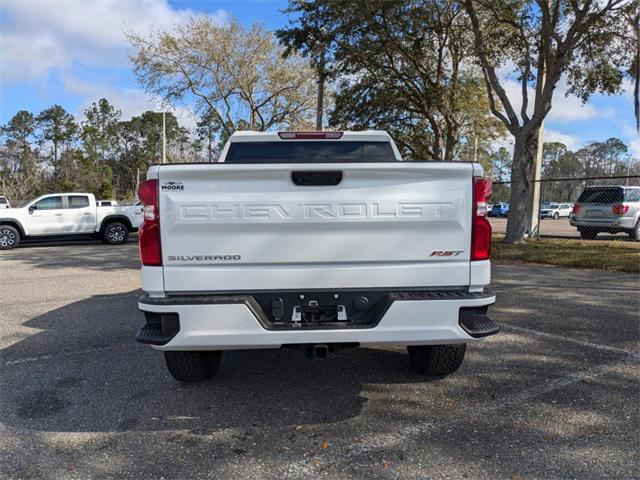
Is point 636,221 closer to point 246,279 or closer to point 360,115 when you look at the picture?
point 360,115

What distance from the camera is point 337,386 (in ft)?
13.2

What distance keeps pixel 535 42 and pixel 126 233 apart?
13.8 meters

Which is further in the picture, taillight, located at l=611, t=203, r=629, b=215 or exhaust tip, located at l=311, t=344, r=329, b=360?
taillight, located at l=611, t=203, r=629, b=215

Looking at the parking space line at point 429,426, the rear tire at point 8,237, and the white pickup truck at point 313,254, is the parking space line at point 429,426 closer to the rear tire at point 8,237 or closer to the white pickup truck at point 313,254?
the white pickup truck at point 313,254

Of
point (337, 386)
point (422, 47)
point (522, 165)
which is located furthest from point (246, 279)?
point (422, 47)

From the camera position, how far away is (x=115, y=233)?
16734 millimetres

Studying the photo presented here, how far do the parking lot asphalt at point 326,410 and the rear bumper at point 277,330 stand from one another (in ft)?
2.01

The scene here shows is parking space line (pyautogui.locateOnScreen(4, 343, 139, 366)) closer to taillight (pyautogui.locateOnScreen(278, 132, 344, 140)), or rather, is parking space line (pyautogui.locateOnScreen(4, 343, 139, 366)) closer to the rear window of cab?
the rear window of cab

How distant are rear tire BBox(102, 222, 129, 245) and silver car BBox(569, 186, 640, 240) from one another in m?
15.2

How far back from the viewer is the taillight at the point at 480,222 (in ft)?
10.5

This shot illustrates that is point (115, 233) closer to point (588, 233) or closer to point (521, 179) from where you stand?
point (521, 179)

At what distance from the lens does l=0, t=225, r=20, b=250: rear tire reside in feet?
50.4

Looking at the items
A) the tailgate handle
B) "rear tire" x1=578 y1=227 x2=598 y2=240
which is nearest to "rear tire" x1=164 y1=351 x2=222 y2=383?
the tailgate handle

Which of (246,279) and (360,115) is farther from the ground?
(360,115)
